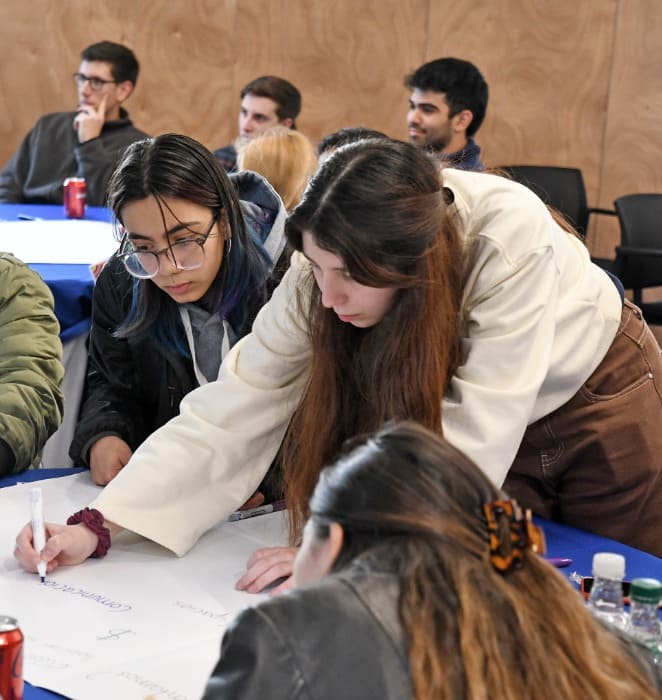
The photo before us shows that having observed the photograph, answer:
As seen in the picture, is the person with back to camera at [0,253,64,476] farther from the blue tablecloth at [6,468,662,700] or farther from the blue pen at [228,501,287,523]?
the blue tablecloth at [6,468,662,700]

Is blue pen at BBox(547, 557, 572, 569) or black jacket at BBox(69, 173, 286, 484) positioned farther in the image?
black jacket at BBox(69, 173, 286, 484)

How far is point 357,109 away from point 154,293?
464cm

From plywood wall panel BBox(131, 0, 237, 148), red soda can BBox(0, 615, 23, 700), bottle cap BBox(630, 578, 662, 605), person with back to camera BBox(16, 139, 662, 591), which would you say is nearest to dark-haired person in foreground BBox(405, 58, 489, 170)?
plywood wall panel BBox(131, 0, 237, 148)

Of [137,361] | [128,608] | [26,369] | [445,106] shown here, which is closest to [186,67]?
[445,106]

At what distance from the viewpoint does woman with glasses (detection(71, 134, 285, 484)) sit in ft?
6.41

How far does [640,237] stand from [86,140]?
264cm

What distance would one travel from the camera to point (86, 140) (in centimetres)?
503

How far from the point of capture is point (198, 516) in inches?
67.6

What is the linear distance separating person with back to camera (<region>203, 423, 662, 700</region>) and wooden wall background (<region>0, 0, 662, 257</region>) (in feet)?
18.1

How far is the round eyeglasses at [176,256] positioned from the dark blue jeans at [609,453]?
0.67 metres

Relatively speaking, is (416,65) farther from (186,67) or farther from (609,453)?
(609,453)

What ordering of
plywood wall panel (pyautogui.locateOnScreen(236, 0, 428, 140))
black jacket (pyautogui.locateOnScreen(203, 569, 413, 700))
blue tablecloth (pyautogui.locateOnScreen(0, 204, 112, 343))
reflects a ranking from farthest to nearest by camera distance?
plywood wall panel (pyautogui.locateOnScreen(236, 0, 428, 140)) → blue tablecloth (pyautogui.locateOnScreen(0, 204, 112, 343)) → black jacket (pyautogui.locateOnScreen(203, 569, 413, 700))

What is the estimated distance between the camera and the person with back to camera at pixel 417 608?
33.9 inches

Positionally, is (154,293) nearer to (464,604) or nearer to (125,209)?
(125,209)
